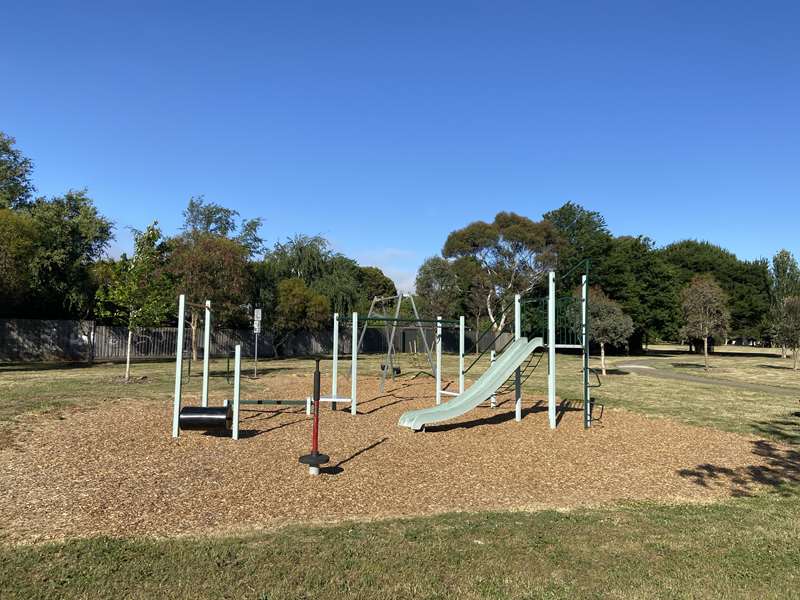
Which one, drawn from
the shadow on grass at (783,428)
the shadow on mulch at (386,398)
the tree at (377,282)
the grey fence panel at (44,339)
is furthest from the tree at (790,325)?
the tree at (377,282)

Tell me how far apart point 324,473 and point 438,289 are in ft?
129

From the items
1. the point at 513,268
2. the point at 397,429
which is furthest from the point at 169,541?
the point at 513,268

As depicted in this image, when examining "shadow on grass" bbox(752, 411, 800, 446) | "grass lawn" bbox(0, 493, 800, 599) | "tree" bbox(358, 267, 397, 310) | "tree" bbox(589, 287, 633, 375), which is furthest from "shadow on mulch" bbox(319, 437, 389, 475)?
"tree" bbox(358, 267, 397, 310)

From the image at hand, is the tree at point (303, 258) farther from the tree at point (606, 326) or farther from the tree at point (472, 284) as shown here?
the tree at point (606, 326)

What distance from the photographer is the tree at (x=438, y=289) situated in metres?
44.7

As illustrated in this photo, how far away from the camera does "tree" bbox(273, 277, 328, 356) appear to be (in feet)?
111

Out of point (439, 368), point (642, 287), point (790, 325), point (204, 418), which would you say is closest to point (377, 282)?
point (642, 287)

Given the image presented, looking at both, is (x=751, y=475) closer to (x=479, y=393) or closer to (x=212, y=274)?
(x=479, y=393)

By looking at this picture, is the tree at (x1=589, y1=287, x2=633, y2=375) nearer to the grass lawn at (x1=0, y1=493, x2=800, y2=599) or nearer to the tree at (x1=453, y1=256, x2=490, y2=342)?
the tree at (x1=453, y1=256, x2=490, y2=342)

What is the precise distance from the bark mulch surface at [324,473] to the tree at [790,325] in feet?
78.7

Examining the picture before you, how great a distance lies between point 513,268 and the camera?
42.2 meters

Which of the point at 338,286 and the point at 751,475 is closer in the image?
the point at 751,475

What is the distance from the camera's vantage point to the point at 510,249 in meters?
42.4

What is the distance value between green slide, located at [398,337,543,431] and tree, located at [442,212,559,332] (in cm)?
3096
